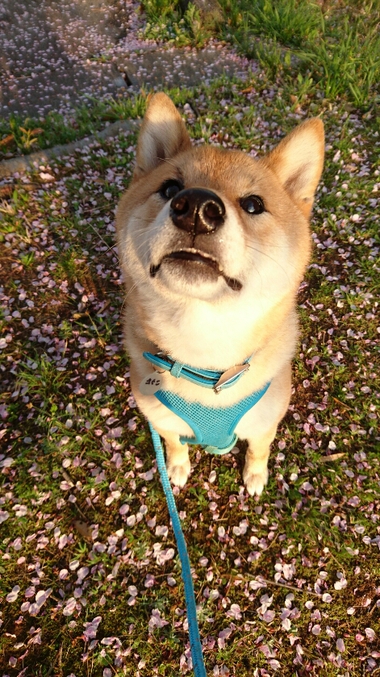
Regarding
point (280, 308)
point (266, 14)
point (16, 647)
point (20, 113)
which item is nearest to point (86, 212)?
point (20, 113)

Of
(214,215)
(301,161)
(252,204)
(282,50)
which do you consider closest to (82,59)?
(282,50)

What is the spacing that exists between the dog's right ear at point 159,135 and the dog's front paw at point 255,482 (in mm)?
2053

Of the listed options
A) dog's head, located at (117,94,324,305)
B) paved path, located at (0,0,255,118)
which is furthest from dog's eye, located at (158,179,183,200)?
paved path, located at (0,0,255,118)

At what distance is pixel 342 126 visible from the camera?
4406 mm

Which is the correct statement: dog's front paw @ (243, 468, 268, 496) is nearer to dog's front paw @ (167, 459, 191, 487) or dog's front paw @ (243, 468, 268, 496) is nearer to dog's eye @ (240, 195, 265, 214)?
dog's front paw @ (167, 459, 191, 487)

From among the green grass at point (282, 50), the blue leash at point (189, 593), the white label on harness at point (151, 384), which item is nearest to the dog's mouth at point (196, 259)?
the white label on harness at point (151, 384)

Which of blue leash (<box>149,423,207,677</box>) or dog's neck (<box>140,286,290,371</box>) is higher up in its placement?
dog's neck (<box>140,286,290,371</box>)

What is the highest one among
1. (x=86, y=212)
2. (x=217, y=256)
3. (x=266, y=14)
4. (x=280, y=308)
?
(x=266, y=14)

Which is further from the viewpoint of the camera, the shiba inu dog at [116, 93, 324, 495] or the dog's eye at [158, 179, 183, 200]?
the dog's eye at [158, 179, 183, 200]

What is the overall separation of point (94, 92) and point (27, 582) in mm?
5939

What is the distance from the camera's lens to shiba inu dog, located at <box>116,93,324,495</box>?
1.42m

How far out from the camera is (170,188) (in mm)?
1766

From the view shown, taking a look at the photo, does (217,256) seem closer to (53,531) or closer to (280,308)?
(280,308)

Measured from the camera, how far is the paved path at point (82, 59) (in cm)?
533
